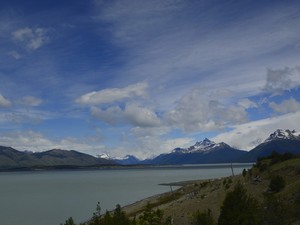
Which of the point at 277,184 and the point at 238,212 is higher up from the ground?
the point at 277,184

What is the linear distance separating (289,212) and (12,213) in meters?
80.5

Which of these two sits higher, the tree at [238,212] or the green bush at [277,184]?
the green bush at [277,184]

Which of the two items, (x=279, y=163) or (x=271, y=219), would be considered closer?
(x=271, y=219)

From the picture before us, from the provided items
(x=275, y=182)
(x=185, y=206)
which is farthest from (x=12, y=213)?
(x=275, y=182)

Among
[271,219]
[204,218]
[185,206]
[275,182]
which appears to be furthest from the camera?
[185,206]

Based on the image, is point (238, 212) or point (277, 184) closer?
point (238, 212)

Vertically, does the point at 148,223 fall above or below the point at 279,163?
below

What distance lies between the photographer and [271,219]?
1350 inches

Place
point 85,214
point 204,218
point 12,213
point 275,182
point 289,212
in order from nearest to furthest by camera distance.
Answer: point 289,212, point 204,218, point 275,182, point 85,214, point 12,213

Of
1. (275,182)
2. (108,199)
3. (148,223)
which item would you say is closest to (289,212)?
(148,223)

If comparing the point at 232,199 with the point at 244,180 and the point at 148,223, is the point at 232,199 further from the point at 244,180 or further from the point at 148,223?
the point at 244,180

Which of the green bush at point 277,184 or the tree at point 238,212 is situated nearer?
the tree at point 238,212

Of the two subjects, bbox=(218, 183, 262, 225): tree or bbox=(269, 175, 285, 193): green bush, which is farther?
bbox=(269, 175, 285, 193): green bush

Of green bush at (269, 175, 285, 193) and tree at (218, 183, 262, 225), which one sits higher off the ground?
green bush at (269, 175, 285, 193)
